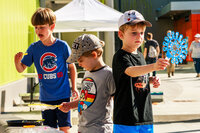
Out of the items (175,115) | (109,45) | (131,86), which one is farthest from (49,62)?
(109,45)

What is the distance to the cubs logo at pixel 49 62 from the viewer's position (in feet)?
11.6

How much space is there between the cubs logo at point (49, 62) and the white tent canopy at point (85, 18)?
19.8ft

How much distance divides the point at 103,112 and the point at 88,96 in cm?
16

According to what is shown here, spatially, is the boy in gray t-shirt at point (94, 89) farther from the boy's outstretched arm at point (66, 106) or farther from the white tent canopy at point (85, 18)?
the white tent canopy at point (85, 18)

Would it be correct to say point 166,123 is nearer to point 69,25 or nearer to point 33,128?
point 69,25

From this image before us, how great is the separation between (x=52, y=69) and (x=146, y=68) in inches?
53.2

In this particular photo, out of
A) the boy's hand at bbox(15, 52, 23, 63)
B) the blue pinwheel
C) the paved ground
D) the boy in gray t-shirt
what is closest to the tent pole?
the paved ground

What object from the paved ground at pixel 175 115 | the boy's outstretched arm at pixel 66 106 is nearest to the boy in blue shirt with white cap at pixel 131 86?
the boy's outstretched arm at pixel 66 106

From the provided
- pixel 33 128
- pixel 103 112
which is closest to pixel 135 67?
pixel 103 112

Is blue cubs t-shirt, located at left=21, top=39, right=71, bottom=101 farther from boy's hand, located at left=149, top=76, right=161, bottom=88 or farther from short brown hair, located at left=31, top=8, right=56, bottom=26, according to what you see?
boy's hand, located at left=149, top=76, right=161, bottom=88

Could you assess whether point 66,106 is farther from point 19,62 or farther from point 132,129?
point 19,62

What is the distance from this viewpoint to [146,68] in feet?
7.98

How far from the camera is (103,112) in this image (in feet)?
8.55

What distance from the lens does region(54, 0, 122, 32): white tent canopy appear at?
31.5 ft
